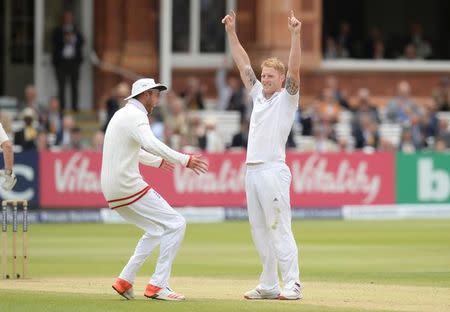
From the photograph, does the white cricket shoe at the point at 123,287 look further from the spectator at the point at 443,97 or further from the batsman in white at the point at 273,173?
the spectator at the point at 443,97

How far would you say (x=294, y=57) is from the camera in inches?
458

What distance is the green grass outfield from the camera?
1162 centimetres

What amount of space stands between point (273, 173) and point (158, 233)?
1006mm

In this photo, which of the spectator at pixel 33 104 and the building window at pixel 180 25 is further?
the building window at pixel 180 25

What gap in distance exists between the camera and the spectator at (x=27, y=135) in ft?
80.9

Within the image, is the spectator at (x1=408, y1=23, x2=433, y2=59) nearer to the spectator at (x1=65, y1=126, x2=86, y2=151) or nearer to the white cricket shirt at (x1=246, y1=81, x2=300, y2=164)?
the spectator at (x1=65, y1=126, x2=86, y2=151)

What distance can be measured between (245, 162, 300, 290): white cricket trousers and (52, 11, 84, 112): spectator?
16245mm

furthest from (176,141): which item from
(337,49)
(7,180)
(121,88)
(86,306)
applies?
(86,306)

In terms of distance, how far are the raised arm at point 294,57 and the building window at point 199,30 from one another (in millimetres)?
18030

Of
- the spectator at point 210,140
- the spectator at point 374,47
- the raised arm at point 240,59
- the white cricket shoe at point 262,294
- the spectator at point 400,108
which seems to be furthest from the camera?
the spectator at point 374,47

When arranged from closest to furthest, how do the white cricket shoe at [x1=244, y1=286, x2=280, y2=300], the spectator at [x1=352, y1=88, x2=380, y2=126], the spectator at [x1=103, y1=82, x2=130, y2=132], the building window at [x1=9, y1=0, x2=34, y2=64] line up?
the white cricket shoe at [x1=244, y1=286, x2=280, y2=300] → the spectator at [x1=103, y1=82, x2=130, y2=132] → the spectator at [x1=352, y1=88, x2=380, y2=126] → the building window at [x1=9, y1=0, x2=34, y2=64]

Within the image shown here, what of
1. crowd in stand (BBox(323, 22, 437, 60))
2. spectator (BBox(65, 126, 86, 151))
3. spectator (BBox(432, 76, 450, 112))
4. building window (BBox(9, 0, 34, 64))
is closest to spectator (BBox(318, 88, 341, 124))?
crowd in stand (BBox(323, 22, 437, 60))

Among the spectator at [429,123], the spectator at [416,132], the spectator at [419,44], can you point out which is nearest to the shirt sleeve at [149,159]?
the spectator at [416,132]

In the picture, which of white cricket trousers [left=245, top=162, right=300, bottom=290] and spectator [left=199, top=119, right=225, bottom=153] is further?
spectator [left=199, top=119, right=225, bottom=153]
